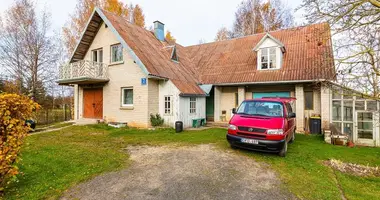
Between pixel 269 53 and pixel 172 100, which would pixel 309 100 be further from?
pixel 172 100

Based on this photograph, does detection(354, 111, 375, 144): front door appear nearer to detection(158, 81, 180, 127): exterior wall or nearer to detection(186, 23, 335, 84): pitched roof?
detection(186, 23, 335, 84): pitched roof

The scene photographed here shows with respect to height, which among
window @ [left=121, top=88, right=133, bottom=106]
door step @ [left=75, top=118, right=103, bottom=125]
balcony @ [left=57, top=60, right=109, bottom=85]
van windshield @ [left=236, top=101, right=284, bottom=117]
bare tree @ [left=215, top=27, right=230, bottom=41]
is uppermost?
bare tree @ [left=215, top=27, right=230, bottom=41]

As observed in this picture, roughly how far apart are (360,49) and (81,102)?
1753cm

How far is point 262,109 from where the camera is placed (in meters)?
7.36

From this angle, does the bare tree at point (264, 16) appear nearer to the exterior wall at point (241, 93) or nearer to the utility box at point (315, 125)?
the exterior wall at point (241, 93)

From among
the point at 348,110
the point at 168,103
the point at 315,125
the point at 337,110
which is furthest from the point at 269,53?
the point at 168,103

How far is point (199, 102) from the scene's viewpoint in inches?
574

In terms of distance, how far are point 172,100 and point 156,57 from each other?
363 cm

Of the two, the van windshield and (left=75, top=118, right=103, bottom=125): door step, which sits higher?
the van windshield

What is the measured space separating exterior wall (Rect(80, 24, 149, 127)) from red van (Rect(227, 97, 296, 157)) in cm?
691

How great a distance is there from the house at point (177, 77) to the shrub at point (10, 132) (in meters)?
7.67

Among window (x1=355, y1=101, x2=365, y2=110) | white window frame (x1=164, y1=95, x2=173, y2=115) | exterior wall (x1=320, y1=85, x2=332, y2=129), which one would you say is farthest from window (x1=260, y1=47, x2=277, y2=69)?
white window frame (x1=164, y1=95, x2=173, y2=115)

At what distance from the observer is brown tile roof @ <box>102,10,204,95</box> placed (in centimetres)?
1264

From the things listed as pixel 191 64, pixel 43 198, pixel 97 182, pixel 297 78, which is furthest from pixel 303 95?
pixel 43 198
